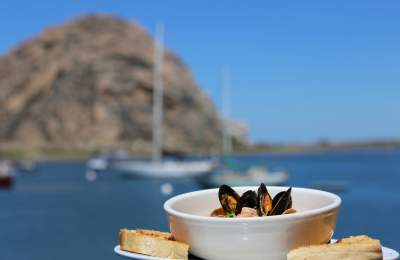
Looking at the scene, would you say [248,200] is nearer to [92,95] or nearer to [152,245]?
[152,245]

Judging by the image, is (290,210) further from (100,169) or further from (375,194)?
(100,169)

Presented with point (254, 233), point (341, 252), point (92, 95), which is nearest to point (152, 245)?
point (254, 233)

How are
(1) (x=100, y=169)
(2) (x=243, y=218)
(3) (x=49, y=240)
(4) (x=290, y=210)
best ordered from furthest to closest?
1. (1) (x=100, y=169)
2. (3) (x=49, y=240)
3. (4) (x=290, y=210)
4. (2) (x=243, y=218)

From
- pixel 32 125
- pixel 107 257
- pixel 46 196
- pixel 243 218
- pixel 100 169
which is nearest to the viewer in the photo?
pixel 243 218

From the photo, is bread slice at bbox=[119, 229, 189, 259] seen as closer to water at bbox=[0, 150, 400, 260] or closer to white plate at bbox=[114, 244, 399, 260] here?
white plate at bbox=[114, 244, 399, 260]

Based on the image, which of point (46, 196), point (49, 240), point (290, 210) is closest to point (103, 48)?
point (46, 196)

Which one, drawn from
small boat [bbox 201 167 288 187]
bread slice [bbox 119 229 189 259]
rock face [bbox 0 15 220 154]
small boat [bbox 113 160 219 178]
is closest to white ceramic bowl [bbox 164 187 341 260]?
bread slice [bbox 119 229 189 259]
